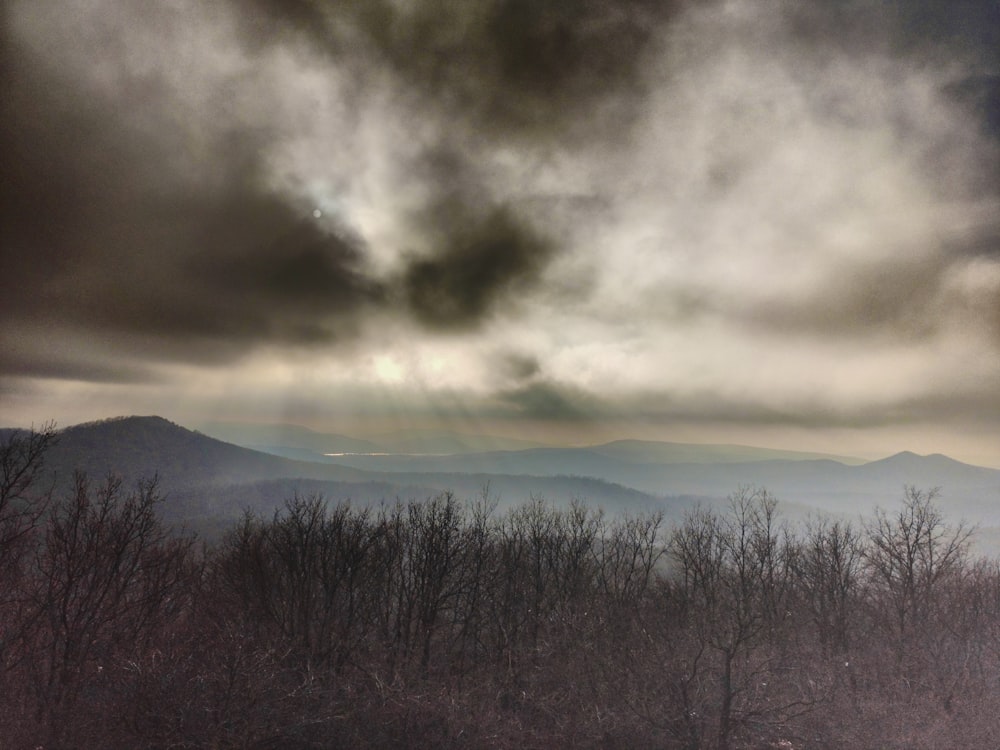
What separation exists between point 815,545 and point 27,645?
66.5 metres

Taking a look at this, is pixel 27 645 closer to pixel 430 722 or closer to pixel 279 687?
pixel 279 687

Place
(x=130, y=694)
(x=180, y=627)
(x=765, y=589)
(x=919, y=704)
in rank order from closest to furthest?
(x=130, y=694) → (x=919, y=704) → (x=180, y=627) → (x=765, y=589)

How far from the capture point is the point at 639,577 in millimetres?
56031

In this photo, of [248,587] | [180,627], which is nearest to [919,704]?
[248,587]

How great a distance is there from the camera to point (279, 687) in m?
26.2

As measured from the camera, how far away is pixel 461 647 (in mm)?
40750

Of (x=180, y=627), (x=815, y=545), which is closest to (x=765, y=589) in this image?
(x=815, y=545)

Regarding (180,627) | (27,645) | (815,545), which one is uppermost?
(815,545)

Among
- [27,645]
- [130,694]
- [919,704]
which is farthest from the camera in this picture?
[919,704]

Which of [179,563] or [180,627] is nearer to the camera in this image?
[180,627]

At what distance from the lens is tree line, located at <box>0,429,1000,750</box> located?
2500 cm

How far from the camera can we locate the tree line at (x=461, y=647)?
2500 centimetres

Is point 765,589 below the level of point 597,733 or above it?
above

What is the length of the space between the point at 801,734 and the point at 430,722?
20.5m
